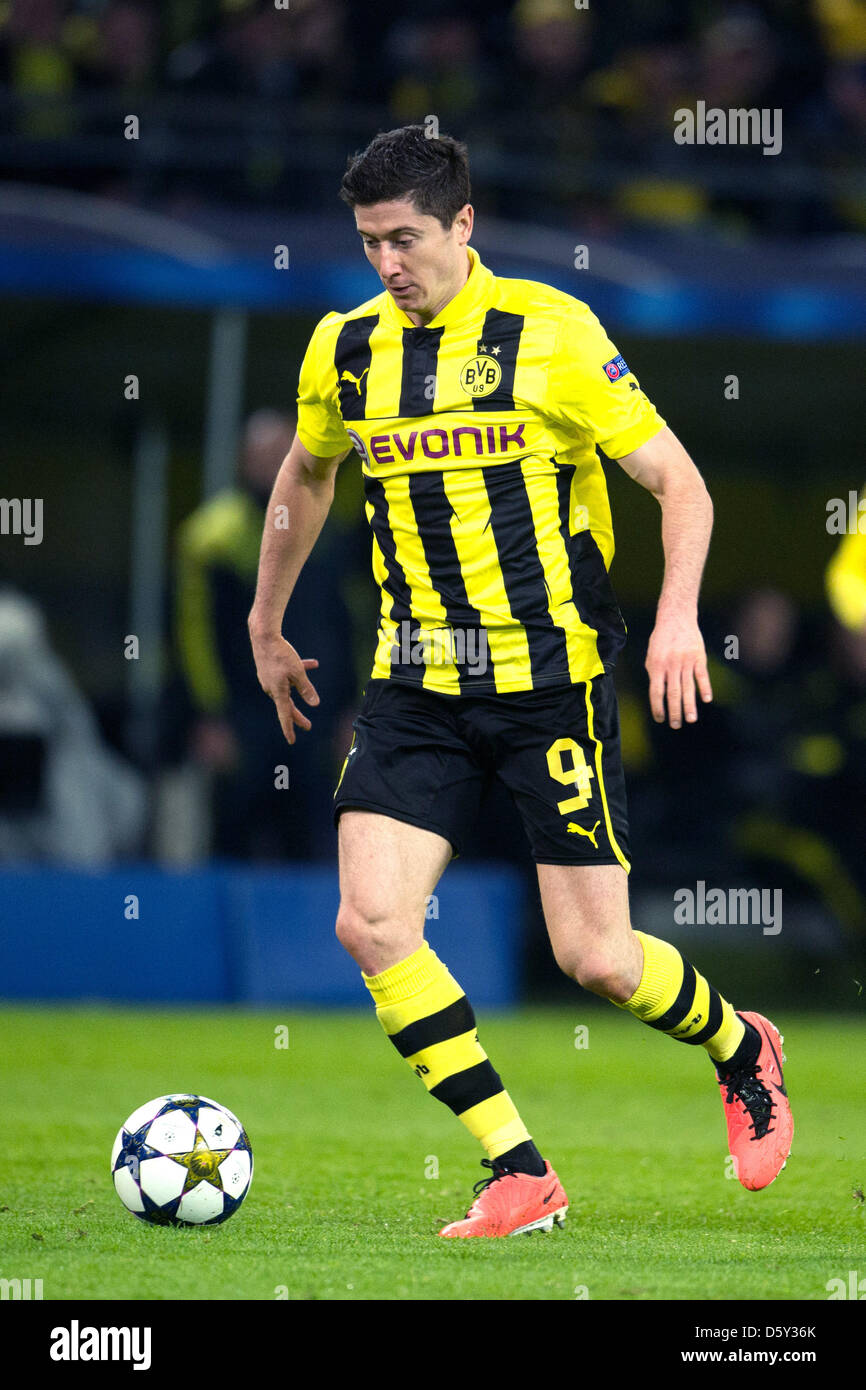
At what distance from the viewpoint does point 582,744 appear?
4.57 m

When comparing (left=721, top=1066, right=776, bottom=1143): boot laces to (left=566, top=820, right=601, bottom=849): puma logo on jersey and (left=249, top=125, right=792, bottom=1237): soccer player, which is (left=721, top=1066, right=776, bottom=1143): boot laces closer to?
(left=249, top=125, right=792, bottom=1237): soccer player

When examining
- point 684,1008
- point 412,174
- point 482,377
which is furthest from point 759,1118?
point 412,174

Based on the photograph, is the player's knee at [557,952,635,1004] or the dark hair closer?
the dark hair

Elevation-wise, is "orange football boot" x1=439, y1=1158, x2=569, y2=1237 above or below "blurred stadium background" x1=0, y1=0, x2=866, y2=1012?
below

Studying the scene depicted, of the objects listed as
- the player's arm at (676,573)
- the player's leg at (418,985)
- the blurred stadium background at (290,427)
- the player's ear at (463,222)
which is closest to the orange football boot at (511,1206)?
the player's leg at (418,985)

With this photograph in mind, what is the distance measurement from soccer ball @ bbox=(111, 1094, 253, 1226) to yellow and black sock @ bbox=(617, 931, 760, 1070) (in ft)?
3.24

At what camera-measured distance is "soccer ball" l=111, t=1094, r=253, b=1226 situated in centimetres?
438

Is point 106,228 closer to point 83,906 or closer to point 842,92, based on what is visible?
point 83,906

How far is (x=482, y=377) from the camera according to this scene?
455cm

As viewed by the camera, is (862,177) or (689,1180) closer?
(689,1180)

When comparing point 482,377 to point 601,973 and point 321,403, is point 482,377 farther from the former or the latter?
point 601,973

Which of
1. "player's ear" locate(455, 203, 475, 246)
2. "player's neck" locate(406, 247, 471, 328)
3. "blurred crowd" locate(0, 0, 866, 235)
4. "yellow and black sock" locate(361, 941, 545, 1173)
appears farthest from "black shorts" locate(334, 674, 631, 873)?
"blurred crowd" locate(0, 0, 866, 235)

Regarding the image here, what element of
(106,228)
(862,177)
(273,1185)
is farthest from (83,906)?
(862,177)

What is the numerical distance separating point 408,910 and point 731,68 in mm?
10399
